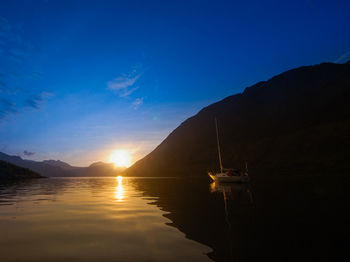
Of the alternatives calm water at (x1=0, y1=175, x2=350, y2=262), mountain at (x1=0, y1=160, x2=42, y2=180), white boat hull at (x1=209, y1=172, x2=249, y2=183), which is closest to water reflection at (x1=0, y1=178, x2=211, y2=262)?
calm water at (x1=0, y1=175, x2=350, y2=262)

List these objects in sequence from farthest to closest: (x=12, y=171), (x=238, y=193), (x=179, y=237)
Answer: (x=12, y=171)
(x=238, y=193)
(x=179, y=237)

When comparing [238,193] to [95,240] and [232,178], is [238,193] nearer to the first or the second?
[95,240]

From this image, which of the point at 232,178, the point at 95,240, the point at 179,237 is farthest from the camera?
the point at 232,178

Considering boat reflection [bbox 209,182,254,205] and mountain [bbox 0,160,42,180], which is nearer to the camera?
boat reflection [bbox 209,182,254,205]

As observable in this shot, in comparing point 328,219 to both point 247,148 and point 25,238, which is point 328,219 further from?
point 247,148

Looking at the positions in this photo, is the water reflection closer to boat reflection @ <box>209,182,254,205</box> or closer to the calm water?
the calm water

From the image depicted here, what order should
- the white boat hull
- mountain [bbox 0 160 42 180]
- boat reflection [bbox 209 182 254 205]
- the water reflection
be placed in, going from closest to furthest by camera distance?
the water reflection < boat reflection [bbox 209 182 254 205] < the white boat hull < mountain [bbox 0 160 42 180]

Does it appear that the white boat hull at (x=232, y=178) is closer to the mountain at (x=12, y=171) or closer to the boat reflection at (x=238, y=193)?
the boat reflection at (x=238, y=193)

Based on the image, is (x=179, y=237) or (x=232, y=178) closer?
(x=179, y=237)

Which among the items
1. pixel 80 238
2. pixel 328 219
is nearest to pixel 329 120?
pixel 328 219

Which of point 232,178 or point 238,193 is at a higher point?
point 232,178

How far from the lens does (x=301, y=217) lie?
12.5 meters

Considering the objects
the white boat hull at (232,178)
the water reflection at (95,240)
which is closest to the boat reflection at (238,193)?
the water reflection at (95,240)

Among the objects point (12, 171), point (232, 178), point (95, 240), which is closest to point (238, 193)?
point (95, 240)
